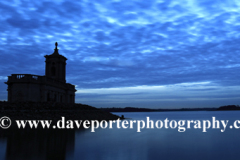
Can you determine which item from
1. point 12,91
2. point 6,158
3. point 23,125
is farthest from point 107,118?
point 6,158

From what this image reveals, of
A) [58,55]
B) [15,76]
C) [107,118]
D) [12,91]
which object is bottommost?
[107,118]

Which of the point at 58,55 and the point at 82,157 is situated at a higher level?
the point at 58,55

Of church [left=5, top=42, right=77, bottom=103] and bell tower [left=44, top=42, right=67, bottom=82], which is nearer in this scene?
church [left=5, top=42, right=77, bottom=103]

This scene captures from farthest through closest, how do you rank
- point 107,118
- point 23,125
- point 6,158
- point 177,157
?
point 107,118, point 23,125, point 177,157, point 6,158

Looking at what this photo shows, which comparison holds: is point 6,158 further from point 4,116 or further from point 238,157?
point 4,116

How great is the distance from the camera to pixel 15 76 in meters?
51.1

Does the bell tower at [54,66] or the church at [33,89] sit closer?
the church at [33,89]

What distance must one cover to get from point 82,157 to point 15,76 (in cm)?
3972

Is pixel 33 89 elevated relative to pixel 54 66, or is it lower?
lower

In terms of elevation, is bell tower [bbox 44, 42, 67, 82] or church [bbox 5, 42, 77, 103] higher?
bell tower [bbox 44, 42, 67, 82]

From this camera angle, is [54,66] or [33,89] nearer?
[33,89]

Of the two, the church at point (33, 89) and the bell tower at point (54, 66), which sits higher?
the bell tower at point (54, 66)

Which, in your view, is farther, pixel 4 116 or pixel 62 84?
pixel 62 84

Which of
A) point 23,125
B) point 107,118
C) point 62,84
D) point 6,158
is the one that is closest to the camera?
point 6,158
